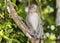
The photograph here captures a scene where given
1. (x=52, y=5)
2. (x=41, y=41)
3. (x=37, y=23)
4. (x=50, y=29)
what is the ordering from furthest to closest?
(x=52, y=5) < (x=50, y=29) < (x=41, y=41) < (x=37, y=23)

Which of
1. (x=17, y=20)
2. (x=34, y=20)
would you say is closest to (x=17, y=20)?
(x=17, y=20)

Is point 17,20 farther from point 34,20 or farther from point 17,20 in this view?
point 34,20

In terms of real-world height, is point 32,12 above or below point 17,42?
above

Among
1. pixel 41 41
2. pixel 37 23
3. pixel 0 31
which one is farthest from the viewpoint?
pixel 41 41

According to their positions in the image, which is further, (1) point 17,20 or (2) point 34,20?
(2) point 34,20

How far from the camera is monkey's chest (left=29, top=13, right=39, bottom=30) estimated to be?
1.28 meters

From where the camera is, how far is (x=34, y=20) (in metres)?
1.29

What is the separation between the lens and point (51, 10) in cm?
223

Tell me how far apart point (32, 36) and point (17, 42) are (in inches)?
3.3

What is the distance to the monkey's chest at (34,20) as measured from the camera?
50.2 inches

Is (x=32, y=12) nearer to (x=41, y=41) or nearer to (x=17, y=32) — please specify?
(x=17, y=32)

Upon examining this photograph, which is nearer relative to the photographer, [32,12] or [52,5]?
[32,12]

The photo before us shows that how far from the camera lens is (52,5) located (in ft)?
7.10

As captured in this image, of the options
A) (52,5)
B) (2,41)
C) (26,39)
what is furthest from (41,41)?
(52,5)
